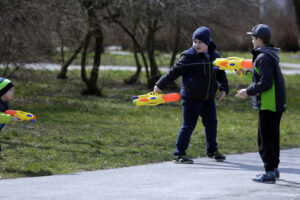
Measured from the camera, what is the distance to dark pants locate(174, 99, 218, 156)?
709 centimetres

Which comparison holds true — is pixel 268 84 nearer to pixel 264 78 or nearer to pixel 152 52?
pixel 264 78

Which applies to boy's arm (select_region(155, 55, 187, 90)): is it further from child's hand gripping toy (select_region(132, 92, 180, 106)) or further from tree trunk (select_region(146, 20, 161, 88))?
tree trunk (select_region(146, 20, 161, 88))

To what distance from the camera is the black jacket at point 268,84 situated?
5926 millimetres

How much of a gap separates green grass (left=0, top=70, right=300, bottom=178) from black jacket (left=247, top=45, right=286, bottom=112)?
192cm

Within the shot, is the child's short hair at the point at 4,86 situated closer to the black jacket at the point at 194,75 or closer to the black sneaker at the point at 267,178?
the black jacket at the point at 194,75

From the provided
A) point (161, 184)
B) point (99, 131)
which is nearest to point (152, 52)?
point (99, 131)

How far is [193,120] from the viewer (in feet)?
23.4

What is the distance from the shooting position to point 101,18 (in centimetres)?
1427

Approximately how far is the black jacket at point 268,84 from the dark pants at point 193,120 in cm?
118

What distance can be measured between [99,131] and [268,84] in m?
4.39

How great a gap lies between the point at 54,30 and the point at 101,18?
2.09m

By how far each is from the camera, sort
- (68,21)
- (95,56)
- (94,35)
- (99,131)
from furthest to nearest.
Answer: (95,56), (94,35), (68,21), (99,131)

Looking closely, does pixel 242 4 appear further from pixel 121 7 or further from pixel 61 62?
pixel 61 62

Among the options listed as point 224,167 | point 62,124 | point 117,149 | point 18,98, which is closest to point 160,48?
point 18,98
